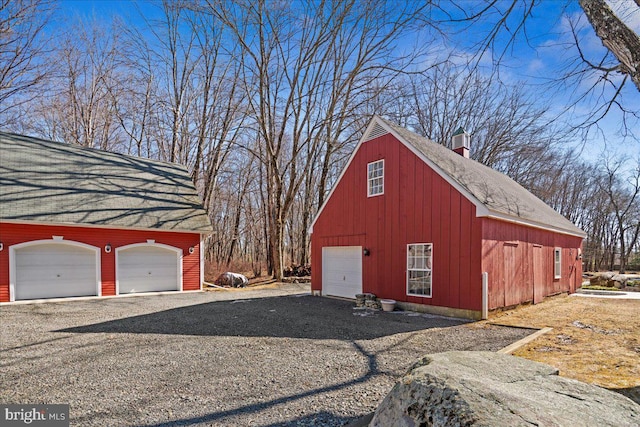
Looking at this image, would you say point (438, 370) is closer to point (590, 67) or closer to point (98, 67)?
point (590, 67)

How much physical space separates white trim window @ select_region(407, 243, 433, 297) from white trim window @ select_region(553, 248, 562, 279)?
6.71 m

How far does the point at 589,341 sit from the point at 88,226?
14.3 meters

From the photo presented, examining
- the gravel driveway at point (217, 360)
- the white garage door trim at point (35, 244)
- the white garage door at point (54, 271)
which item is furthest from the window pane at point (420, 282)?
the white garage door at point (54, 271)

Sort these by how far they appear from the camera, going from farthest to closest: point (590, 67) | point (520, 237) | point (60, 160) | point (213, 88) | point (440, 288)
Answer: point (213, 88), point (60, 160), point (520, 237), point (440, 288), point (590, 67)

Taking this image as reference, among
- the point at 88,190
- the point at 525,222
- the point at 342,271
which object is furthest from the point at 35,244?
the point at 525,222

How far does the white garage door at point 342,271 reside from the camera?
1149 centimetres

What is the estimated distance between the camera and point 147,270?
1350 centimetres

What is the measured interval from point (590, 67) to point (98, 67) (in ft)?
84.0

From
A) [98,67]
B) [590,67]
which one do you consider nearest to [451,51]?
[590,67]

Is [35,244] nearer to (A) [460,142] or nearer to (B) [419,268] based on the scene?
Answer: (B) [419,268]

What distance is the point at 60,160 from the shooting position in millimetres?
14062

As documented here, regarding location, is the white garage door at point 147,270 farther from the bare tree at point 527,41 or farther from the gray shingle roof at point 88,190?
the bare tree at point 527,41

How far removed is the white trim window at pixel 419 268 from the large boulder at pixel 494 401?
644 cm

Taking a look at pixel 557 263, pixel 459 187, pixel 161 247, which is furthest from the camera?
pixel 161 247
